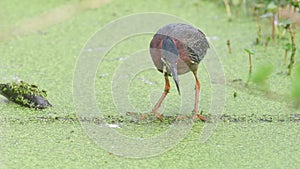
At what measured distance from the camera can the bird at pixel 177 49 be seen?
2.04 meters

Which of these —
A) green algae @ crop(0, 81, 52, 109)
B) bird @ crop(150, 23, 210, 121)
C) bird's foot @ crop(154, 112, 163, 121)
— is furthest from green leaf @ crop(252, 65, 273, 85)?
green algae @ crop(0, 81, 52, 109)

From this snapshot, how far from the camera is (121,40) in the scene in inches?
127

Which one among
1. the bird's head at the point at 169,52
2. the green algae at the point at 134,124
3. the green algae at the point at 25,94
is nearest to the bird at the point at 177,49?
the bird's head at the point at 169,52

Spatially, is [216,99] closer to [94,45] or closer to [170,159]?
[170,159]

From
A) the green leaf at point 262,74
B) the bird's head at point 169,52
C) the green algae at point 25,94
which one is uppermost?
the green leaf at point 262,74

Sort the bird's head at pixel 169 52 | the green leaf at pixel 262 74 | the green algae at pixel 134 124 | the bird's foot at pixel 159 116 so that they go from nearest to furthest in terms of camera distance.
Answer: the green leaf at pixel 262 74, the green algae at pixel 134 124, the bird's head at pixel 169 52, the bird's foot at pixel 159 116

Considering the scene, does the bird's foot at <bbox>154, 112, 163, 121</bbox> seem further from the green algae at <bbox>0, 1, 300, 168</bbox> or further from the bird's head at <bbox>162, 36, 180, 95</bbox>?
the bird's head at <bbox>162, 36, 180, 95</bbox>

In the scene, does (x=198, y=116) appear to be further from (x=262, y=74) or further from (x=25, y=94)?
(x=262, y=74)

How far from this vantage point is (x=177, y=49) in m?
2.11

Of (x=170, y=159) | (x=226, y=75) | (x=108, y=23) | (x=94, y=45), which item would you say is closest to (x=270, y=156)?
(x=170, y=159)

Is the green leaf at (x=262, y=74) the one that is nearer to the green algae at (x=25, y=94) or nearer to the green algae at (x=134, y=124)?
the green algae at (x=134, y=124)

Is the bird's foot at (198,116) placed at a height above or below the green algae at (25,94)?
below

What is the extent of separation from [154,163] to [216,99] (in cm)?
71

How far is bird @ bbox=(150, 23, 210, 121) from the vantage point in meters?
2.04
